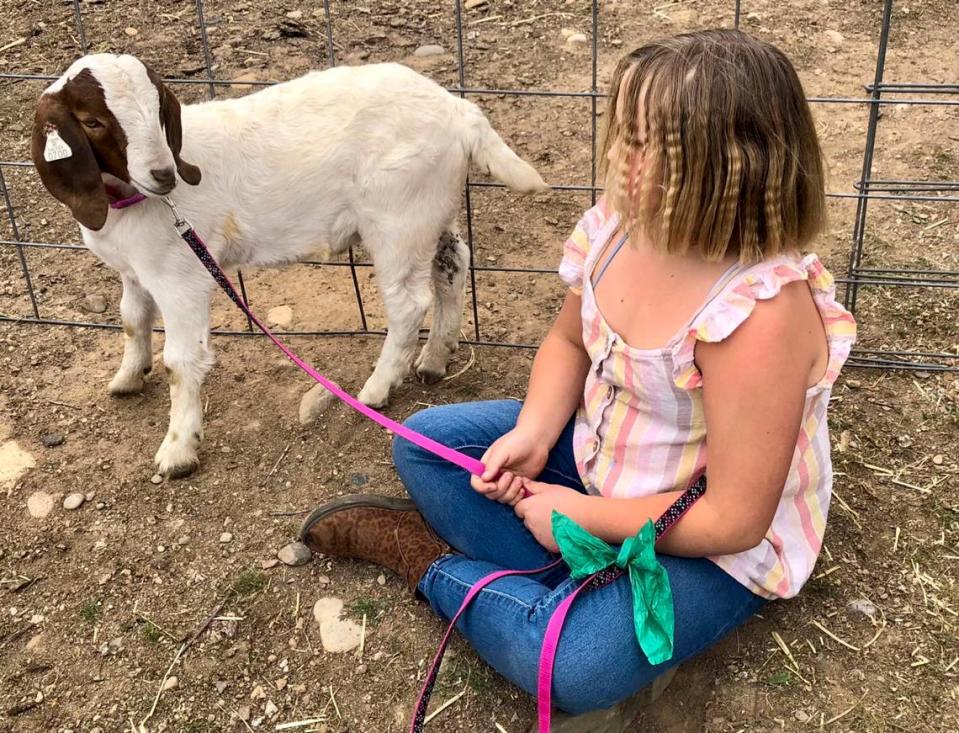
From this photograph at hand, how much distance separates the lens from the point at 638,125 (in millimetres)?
1577

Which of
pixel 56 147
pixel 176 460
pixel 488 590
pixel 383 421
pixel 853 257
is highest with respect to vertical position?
pixel 56 147

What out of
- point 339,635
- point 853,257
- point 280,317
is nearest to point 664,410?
point 339,635

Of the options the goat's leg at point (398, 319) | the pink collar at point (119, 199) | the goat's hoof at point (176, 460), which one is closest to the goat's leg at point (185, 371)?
the goat's hoof at point (176, 460)

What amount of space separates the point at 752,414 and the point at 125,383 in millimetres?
2101

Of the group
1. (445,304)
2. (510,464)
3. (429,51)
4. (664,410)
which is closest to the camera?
(664,410)

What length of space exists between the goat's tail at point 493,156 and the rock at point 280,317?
1.02m

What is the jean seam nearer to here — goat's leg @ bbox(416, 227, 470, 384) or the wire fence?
goat's leg @ bbox(416, 227, 470, 384)

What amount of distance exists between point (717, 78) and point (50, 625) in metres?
1.91

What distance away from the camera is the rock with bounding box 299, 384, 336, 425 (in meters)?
2.96

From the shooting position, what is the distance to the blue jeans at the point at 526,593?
182cm

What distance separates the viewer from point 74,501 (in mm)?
2660

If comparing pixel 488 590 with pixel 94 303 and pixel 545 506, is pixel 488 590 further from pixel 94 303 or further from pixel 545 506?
pixel 94 303

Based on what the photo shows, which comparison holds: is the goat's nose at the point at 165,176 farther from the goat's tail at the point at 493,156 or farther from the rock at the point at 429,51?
the rock at the point at 429,51

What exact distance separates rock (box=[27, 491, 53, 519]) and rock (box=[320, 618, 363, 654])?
91 cm
